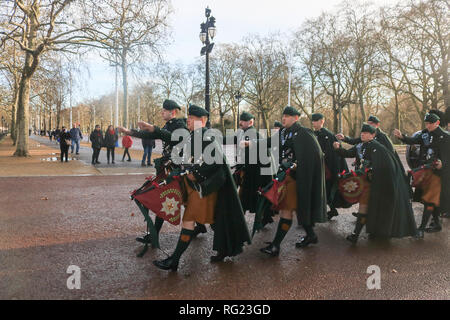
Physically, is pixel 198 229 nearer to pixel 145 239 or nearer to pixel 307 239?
pixel 145 239

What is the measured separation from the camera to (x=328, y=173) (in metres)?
6.80

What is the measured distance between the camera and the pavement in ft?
12.0

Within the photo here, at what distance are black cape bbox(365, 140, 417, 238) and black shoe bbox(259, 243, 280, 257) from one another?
1.59m

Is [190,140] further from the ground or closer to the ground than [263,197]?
further from the ground

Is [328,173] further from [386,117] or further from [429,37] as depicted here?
[386,117]

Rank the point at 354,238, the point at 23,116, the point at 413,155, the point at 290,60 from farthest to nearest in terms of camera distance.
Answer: the point at 290,60, the point at 23,116, the point at 413,155, the point at 354,238

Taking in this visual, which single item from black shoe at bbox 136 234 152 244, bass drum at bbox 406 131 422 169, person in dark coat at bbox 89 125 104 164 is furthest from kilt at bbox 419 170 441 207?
person in dark coat at bbox 89 125 104 164

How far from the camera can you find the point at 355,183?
225 inches

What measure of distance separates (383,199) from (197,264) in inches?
117

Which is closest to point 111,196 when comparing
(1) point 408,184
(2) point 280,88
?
(1) point 408,184

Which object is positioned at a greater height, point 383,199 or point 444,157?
point 444,157

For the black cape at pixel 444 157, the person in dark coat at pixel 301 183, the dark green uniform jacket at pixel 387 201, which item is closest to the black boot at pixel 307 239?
the person in dark coat at pixel 301 183

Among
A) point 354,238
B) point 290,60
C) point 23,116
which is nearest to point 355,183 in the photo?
point 354,238
